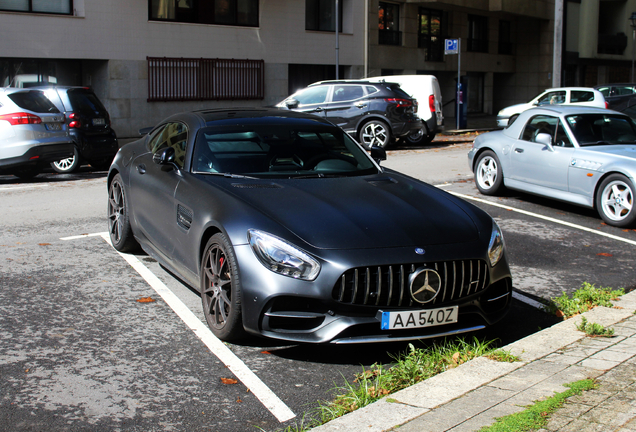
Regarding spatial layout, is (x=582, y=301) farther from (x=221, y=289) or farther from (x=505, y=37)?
(x=505, y=37)

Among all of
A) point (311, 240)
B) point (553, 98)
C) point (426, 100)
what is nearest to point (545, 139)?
point (311, 240)

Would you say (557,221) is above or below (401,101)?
below

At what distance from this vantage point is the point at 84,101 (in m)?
13.9

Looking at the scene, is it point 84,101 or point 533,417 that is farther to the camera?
point 84,101

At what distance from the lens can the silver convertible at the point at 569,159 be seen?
28.7 ft

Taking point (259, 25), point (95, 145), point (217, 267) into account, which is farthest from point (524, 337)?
point (259, 25)

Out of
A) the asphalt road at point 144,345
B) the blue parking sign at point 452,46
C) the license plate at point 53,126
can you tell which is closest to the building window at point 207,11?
the blue parking sign at point 452,46

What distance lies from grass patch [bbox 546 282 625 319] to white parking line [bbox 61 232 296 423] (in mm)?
2473

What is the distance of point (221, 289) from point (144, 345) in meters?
0.61

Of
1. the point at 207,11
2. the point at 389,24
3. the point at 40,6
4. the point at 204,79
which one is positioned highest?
the point at 389,24

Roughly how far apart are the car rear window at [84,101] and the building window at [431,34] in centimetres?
2096

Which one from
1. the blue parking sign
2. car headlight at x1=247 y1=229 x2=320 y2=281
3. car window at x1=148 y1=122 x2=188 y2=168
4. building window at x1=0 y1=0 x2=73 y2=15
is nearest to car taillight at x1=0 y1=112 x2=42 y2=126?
car window at x1=148 y1=122 x2=188 y2=168

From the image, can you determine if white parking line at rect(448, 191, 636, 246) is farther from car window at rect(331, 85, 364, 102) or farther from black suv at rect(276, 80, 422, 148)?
car window at rect(331, 85, 364, 102)

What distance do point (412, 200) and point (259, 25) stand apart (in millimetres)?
20907
